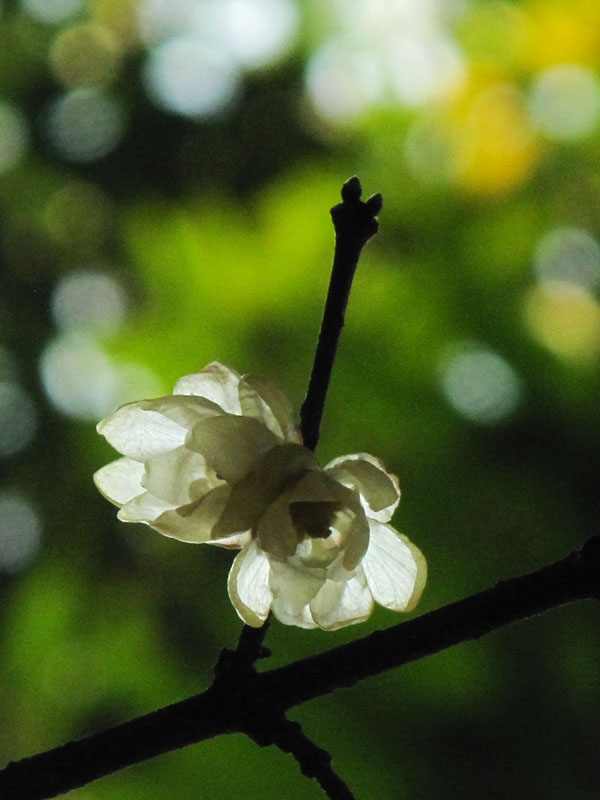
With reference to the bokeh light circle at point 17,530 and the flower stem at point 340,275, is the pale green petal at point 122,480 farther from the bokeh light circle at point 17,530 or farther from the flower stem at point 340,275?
the bokeh light circle at point 17,530

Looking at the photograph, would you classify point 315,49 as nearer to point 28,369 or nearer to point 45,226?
point 45,226

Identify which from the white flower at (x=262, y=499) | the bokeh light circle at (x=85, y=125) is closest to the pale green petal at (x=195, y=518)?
the white flower at (x=262, y=499)

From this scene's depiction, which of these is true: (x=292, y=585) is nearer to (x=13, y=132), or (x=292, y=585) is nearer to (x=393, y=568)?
(x=393, y=568)

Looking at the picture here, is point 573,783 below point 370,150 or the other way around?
below

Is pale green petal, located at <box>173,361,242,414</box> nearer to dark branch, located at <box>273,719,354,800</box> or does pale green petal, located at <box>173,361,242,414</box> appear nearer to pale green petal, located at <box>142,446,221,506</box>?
pale green petal, located at <box>142,446,221,506</box>

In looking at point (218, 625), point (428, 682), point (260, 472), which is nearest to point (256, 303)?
point (218, 625)
